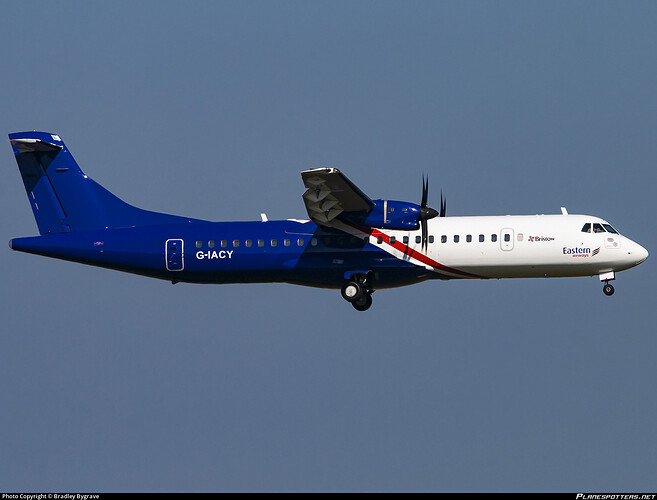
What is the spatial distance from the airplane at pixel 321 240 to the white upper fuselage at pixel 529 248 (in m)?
0.03

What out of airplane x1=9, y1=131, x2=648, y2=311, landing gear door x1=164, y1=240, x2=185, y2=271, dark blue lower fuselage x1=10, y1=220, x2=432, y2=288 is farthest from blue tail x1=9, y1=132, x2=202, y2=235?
landing gear door x1=164, y1=240, x2=185, y2=271

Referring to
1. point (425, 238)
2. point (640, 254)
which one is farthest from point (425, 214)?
point (640, 254)

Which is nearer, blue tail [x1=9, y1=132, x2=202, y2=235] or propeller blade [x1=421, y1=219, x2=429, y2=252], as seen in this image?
propeller blade [x1=421, y1=219, x2=429, y2=252]

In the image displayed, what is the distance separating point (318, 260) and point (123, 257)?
5942 mm

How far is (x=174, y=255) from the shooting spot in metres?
27.7

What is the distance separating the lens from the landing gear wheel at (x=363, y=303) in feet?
90.4

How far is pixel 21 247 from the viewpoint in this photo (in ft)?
91.7

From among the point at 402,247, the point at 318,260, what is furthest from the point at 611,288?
the point at 318,260

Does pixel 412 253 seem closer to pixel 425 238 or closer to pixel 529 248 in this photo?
pixel 425 238

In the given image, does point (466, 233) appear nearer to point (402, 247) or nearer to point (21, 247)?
point (402, 247)

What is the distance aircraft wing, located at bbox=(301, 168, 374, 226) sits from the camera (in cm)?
2511

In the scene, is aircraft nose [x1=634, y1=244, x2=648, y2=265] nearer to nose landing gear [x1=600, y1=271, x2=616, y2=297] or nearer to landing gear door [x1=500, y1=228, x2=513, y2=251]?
nose landing gear [x1=600, y1=271, x2=616, y2=297]

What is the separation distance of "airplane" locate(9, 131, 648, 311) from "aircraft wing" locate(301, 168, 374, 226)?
0.03 metres

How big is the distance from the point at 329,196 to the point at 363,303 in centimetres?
359
